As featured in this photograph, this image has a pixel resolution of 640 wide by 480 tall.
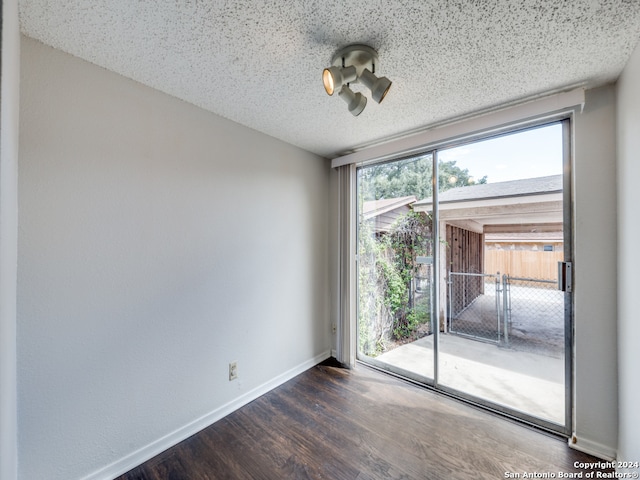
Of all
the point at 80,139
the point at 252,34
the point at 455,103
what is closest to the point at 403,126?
the point at 455,103

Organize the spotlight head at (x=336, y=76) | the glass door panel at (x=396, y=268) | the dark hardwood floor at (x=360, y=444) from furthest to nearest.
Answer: the glass door panel at (x=396, y=268), the dark hardwood floor at (x=360, y=444), the spotlight head at (x=336, y=76)

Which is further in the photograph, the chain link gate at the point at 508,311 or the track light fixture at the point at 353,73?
the chain link gate at the point at 508,311

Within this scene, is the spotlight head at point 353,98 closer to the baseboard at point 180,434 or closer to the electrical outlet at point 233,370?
the electrical outlet at point 233,370

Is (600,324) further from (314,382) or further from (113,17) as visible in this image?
(113,17)

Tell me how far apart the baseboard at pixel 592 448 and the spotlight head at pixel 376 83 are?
248 centimetres

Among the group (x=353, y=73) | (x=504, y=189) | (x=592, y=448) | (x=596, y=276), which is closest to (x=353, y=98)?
(x=353, y=73)

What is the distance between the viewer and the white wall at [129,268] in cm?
133

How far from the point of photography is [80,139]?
4.75 ft

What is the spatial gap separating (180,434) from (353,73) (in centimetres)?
249

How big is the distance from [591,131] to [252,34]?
2140 mm

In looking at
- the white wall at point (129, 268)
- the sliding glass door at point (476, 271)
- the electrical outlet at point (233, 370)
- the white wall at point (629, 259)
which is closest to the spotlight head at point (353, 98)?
the white wall at point (129, 268)

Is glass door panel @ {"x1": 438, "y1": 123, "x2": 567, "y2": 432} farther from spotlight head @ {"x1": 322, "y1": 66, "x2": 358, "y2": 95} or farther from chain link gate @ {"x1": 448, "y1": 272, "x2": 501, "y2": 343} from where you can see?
spotlight head @ {"x1": 322, "y1": 66, "x2": 358, "y2": 95}

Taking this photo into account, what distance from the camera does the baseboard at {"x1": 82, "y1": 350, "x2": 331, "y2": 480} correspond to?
5.00ft

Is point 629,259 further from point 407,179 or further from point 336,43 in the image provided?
point 336,43
